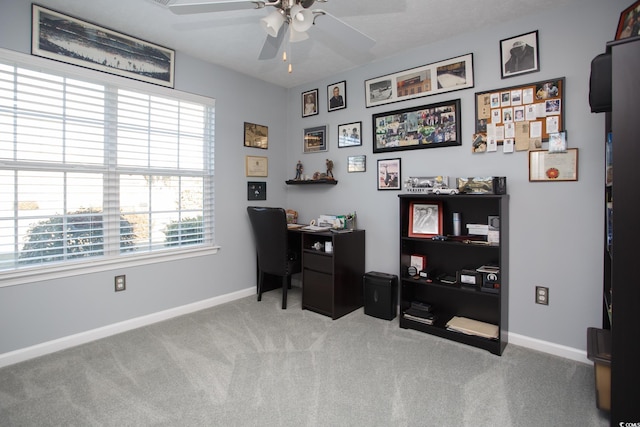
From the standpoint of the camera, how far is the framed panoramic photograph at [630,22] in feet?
5.67

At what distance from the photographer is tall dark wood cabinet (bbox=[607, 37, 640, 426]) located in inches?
51.6

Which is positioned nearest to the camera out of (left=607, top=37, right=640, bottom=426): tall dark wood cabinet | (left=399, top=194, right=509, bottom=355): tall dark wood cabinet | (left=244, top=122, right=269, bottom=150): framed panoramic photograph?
(left=607, top=37, right=640, bottom=426): tall dark wood cabinet

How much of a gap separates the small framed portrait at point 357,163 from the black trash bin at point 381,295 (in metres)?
1.11

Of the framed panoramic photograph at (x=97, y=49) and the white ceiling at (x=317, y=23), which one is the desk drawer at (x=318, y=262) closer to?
the white ceiling at (x=317, y=23)

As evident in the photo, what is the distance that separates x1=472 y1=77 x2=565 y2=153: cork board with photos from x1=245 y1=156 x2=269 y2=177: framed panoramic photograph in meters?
2.28

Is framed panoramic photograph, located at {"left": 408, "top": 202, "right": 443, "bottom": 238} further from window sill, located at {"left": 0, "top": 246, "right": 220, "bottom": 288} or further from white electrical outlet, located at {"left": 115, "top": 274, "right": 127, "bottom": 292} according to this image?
white electrical outlet, located at {"left": 115, "top": 274, "right": 127, "bottom": 292}

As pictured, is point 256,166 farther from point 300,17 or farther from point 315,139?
point 300,17

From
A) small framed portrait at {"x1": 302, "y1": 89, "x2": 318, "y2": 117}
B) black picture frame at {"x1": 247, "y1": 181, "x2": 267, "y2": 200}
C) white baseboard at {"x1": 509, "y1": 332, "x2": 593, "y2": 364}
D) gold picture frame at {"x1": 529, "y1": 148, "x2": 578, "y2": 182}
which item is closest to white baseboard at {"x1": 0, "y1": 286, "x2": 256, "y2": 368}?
black picture frame at {"x1": 247, "y1": 181, "x2": 267, "y2": 200}

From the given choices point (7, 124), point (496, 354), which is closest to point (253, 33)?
point (7, 124)

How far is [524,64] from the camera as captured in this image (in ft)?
8.11

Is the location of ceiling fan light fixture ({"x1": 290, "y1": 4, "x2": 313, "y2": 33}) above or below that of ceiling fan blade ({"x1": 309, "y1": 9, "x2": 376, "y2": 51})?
below

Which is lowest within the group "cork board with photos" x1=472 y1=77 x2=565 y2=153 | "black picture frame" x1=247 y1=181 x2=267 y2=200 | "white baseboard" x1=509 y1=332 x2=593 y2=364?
"white baseboard" x1=509 y1=332 x2=593 y2=364

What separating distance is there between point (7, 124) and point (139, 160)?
0.86 meters

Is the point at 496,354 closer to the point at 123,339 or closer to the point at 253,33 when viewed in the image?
the point at 123,339
